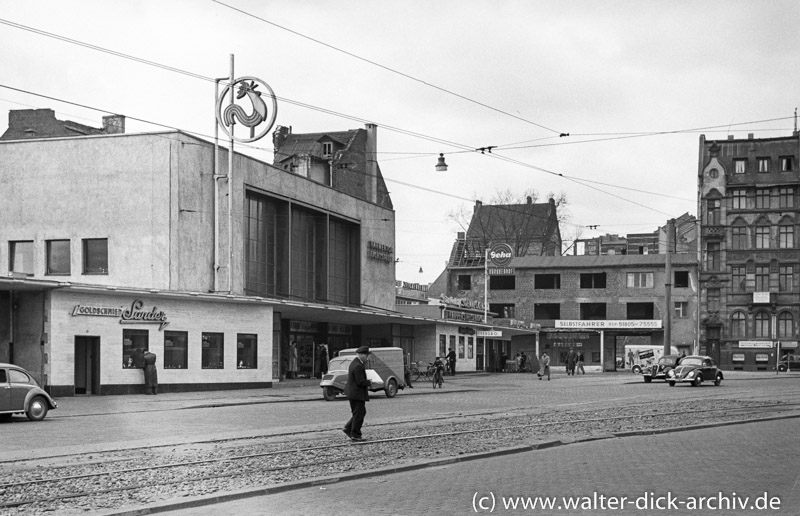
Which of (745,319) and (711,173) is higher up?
(711,173)

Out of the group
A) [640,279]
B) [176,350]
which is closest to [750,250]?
[640,279]

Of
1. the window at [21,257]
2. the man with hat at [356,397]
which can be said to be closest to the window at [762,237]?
the window at [21,257]

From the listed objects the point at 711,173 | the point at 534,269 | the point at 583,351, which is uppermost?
the point at 711,173

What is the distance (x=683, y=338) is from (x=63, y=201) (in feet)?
211

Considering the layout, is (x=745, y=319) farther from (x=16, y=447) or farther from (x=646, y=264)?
(x=16, y=447)

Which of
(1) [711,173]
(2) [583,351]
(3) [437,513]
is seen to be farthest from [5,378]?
(1) [711,173]

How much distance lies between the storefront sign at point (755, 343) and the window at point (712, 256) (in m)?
7.18

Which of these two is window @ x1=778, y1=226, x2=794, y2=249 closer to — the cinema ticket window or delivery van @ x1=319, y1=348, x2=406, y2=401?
delivery van @ x1=319, y1=348, x2=406, y2=401

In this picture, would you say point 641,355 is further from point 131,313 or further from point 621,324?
point 131,313

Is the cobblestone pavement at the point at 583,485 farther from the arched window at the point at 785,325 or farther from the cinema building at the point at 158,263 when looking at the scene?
the arched window at the point at 785,325

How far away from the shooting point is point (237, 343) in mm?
43406

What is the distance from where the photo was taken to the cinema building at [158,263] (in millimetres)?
35969

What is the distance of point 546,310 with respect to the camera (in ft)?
325

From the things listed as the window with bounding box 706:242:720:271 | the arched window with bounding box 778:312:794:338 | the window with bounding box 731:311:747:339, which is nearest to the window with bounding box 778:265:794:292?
the arched window with bounding box 778:312:794:338
